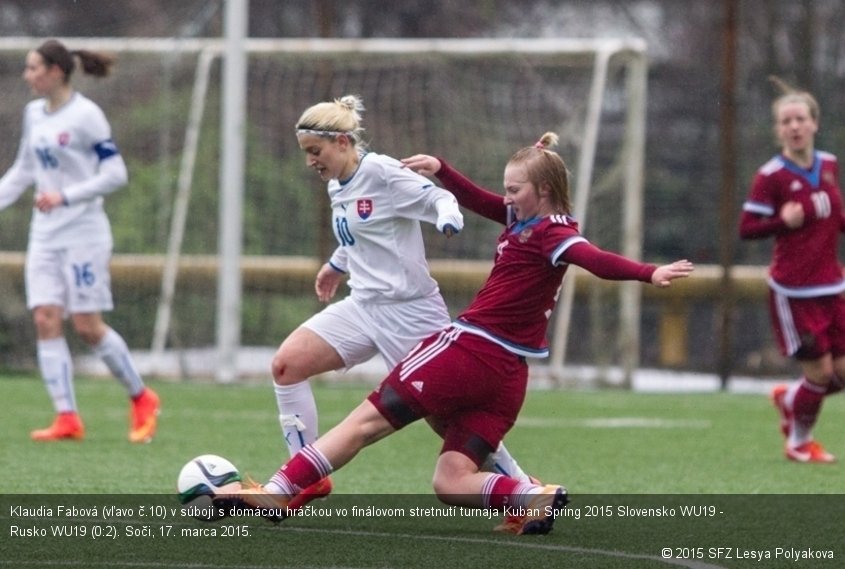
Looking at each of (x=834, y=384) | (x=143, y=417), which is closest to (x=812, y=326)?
(x=834, y=384)

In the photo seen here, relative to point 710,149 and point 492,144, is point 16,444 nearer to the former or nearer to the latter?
point 492,144

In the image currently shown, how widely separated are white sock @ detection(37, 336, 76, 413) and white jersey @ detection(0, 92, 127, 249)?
0.53 meters

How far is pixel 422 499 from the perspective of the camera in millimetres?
6801

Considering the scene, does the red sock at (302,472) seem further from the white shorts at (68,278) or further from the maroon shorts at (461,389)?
the white shorts at (68,278)

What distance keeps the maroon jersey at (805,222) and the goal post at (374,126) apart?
4780 millimetres

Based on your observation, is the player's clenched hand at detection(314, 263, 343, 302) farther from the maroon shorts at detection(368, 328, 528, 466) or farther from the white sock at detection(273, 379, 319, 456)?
the maroon shorts at detection(368, 328, 528, 466)

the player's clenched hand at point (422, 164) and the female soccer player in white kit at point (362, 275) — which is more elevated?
the player's clenched hand at point (422, 164)

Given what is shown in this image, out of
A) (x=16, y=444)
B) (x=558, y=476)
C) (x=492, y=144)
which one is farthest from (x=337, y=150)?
(x=492, y=144)

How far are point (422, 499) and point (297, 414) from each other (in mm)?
676

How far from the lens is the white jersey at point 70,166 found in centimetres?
894

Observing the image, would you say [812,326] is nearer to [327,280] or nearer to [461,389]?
[327,280]

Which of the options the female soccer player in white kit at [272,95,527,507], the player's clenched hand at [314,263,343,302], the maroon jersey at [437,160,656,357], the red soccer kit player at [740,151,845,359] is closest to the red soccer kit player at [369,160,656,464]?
the maroon jersey at [437,160,656,357]

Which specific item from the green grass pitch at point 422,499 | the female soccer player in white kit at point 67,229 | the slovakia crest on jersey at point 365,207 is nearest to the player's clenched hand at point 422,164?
the slovakia crest on jersey at point 365,207

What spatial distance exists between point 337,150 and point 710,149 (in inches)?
337
